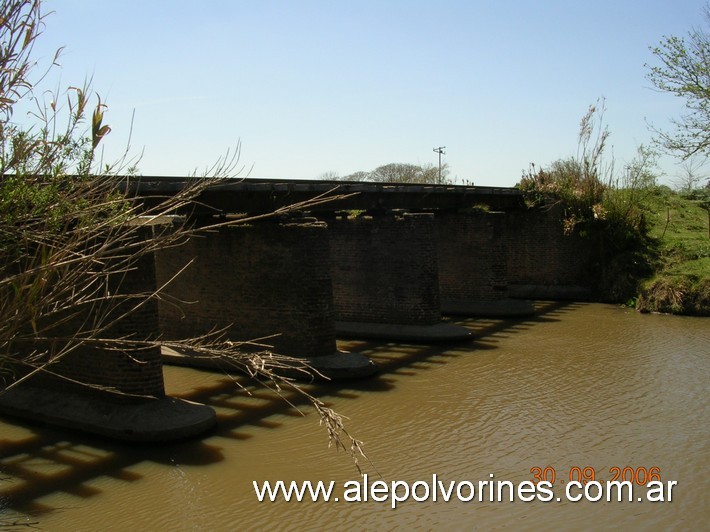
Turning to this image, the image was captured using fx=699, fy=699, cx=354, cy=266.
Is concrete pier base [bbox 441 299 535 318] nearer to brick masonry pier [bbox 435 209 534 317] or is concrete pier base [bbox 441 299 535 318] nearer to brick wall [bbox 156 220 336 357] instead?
brick masonry pier [bbox 435 209 534 317]

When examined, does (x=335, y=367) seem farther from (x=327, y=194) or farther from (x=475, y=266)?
(x=475, y=266)

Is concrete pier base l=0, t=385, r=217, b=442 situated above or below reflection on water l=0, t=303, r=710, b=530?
above

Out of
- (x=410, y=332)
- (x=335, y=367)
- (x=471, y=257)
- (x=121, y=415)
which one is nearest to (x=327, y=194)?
(x=335, y=367)

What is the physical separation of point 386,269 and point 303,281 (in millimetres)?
3995

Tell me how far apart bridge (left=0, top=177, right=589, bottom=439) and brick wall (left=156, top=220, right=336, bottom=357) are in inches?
0.8

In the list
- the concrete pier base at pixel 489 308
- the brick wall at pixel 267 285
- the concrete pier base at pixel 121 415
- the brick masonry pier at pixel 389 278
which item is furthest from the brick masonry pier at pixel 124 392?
the concrete pier base at pixel 489 308

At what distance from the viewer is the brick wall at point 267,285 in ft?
41.2

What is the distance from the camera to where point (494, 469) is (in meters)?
8.02

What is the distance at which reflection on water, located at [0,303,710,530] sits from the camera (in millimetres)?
6949

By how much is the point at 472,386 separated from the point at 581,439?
306 centimetres

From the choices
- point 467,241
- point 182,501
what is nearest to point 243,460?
point 182,501

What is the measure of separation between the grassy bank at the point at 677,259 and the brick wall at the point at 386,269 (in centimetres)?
720

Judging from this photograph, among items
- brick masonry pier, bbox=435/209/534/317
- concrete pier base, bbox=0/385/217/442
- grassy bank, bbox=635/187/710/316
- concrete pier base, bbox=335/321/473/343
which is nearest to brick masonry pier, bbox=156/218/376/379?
concrete pier base, bbox=0/385/217/442

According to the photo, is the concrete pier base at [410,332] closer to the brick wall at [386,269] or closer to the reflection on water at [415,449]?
the brick wall at [386,269]
